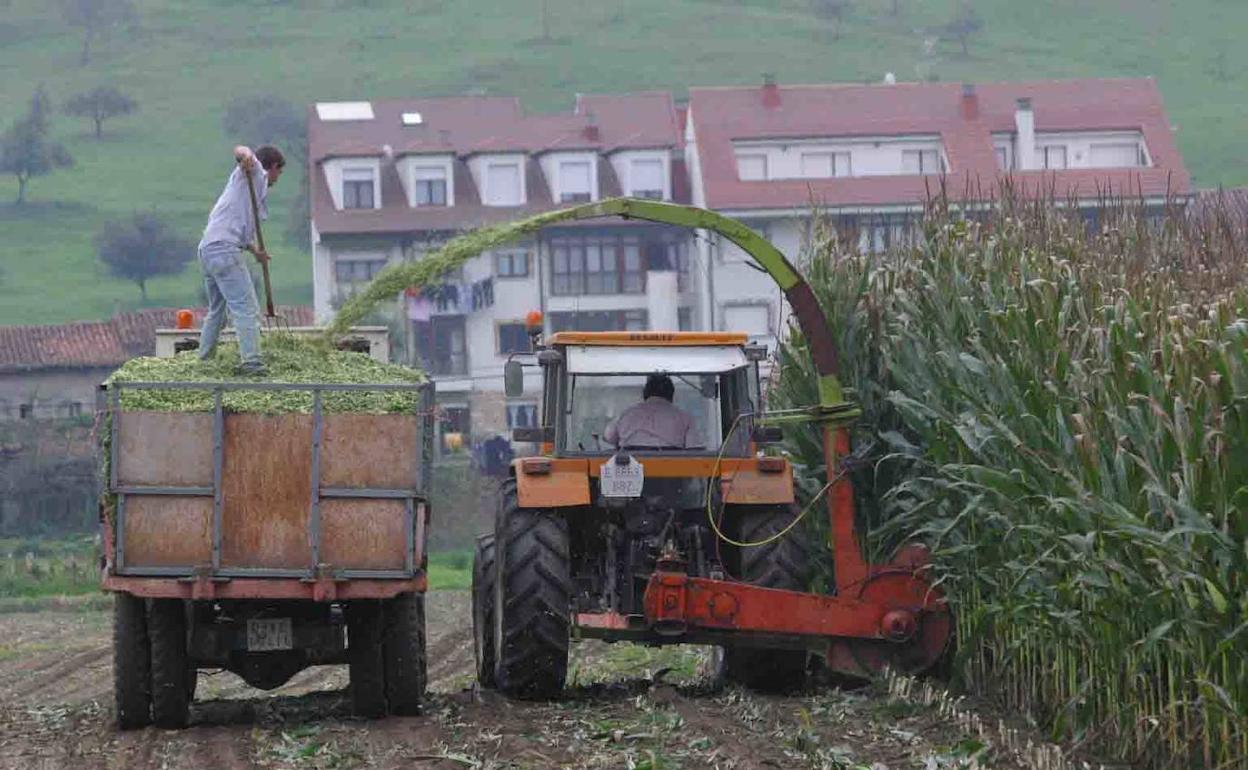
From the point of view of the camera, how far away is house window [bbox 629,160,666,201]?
74.6 m

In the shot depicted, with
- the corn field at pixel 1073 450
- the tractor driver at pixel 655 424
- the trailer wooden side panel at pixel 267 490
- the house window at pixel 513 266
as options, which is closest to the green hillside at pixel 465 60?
the house window at pixel 513 266

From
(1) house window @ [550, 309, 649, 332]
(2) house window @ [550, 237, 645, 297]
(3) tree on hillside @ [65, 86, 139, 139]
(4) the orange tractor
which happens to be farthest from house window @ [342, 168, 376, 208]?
(4) the orange tractor

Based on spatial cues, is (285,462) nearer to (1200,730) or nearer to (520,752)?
(520,752)

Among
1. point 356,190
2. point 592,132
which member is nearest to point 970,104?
point 592,132

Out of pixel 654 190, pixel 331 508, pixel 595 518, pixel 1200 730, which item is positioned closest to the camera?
pixel 1200 730

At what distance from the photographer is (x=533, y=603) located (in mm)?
13742

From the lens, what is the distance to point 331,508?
1281 centimetres

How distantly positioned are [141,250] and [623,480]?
257 feet

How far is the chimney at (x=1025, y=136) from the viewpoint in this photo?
7038cm

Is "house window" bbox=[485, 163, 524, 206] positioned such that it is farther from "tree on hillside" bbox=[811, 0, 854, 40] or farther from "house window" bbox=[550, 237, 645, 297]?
"tree on hillside" bbox=[811, 0, 854, 40]

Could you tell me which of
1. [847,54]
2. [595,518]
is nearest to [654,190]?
[847,54]

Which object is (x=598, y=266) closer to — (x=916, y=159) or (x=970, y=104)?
(x=916, y=159)

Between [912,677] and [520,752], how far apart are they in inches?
122

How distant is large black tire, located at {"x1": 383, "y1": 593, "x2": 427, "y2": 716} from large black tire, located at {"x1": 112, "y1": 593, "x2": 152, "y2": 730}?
57.6 inches
